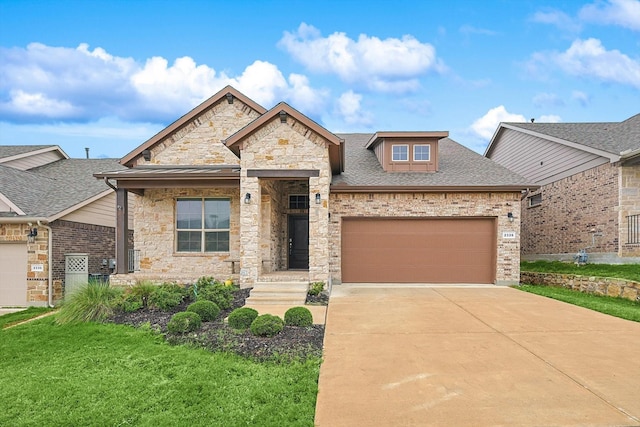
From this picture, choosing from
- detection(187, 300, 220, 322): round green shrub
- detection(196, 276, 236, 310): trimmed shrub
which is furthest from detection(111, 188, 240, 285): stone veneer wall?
detection(187, 300, 220, 322): round green shrub

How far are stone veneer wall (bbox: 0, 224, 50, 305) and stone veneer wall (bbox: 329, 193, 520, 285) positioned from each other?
895cm

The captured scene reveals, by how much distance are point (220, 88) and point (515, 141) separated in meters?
13.2

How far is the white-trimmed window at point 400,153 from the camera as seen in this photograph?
588 inches

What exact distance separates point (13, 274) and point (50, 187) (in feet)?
12.4

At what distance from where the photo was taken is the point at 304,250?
1452 centimetres

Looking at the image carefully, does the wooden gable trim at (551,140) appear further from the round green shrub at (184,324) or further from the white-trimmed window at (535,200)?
the round green shrub at (184,324)

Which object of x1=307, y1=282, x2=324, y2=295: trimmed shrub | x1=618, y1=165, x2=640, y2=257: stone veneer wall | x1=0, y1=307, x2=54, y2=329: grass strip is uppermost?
x1=618, y1=165, x2=640, y2=257: stone veneer wall

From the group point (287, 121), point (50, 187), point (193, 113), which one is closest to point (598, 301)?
point (287, 121)

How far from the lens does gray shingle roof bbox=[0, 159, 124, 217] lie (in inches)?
526

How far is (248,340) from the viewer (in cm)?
654

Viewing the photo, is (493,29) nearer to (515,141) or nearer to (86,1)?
(515,141)

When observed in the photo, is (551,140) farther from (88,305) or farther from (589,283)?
(88,305)

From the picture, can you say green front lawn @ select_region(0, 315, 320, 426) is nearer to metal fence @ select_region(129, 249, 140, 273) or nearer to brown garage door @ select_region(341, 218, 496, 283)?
metal fence @ select_region(129, 249, 140, 273)

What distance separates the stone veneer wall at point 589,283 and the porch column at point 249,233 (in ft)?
30.2
